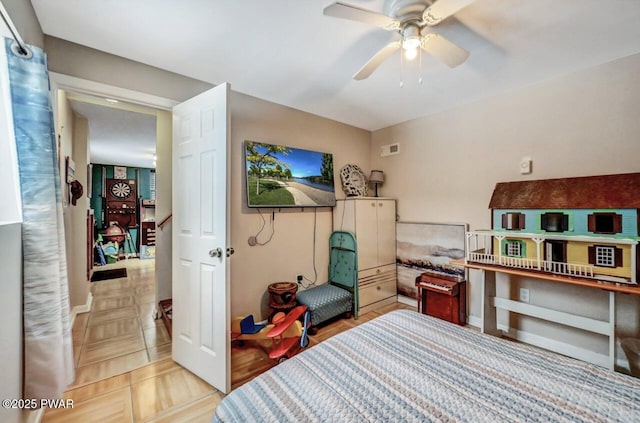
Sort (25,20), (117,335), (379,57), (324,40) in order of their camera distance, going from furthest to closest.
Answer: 1. (117,335)
2. (324,40)
3. (379,57)
4. (25,20)

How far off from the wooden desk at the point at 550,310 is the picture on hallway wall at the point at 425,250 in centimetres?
52

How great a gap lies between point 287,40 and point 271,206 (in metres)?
1.51

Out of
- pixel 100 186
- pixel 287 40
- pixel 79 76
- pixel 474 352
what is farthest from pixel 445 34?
pixel 100 186

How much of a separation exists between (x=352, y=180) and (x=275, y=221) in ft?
4.05

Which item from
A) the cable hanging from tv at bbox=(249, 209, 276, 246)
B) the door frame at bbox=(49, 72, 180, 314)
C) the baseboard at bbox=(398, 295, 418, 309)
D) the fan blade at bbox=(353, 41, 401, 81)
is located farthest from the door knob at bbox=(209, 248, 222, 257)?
the baseboard at bbox=(398, 295, 418, 309)

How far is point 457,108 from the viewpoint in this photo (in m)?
2.99

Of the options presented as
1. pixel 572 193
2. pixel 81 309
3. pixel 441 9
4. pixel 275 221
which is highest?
pixel 441 9

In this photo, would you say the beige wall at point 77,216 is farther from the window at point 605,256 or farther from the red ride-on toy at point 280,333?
the window at point 605,256

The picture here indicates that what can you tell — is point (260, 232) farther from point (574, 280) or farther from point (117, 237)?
point (117, 237)

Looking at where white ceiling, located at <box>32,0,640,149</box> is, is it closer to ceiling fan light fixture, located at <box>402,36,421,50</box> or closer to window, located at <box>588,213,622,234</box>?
ceiling fan light fixture, located at <box>402,36,421,50</box>

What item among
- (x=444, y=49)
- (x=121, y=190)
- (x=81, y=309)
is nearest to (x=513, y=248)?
(x=444, y=49)

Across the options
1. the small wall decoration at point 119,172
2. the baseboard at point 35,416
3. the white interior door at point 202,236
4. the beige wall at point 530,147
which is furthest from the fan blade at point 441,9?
the small wall decoration at point 119,172

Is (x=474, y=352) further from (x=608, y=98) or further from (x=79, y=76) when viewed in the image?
(x=79, y=76)

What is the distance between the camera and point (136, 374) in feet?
6.69
